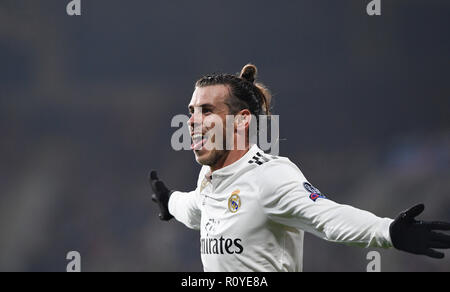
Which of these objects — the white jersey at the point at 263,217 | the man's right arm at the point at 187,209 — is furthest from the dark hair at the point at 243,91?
the man's right arm at the point at 187,209

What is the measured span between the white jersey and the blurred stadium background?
3.64m

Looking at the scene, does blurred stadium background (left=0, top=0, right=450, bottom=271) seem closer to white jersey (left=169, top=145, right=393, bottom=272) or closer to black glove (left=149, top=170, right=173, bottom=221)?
black glove (left=149, top=170, right=173, bottom=221)

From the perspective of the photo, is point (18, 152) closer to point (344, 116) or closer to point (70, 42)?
point (70, 42)

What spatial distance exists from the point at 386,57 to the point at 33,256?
4972mm

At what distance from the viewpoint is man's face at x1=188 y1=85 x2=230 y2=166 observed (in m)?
2.63

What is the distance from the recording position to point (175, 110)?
658 cm

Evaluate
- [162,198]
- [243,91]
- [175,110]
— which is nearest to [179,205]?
[162,198]

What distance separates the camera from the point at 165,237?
630cm

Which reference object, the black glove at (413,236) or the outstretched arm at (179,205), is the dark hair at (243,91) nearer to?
the outstretched arm at (179,205)

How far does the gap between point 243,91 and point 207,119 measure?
29 centimetres

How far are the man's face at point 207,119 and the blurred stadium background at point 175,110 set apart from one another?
3.54 m

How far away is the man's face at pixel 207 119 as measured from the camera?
2627 millimetres

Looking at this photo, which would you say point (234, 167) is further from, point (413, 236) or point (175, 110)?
point (175, 110)
